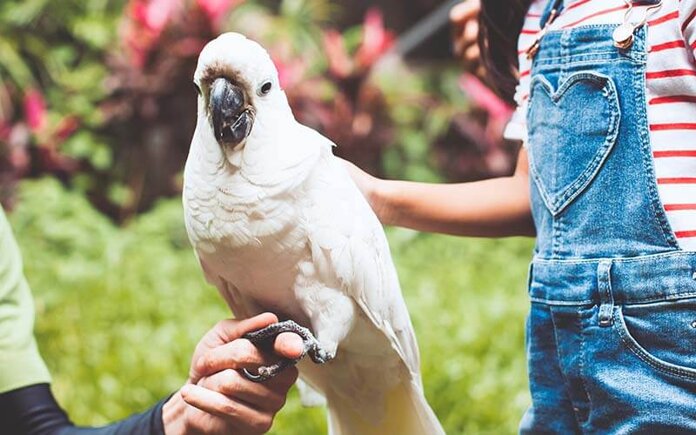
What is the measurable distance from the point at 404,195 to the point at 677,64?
Answer: 1.28 ft

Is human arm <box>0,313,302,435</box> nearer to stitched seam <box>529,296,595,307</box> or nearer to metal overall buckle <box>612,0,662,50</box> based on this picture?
stitched seam <box>529,296,595,307</box>

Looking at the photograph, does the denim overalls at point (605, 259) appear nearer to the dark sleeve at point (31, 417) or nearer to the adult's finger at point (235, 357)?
the adult's finger at point (235, 357)

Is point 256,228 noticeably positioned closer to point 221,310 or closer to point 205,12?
point 221,310

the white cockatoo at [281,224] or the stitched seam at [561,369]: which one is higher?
the white cockatoo at [281,224]

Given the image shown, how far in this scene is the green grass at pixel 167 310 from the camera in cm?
207

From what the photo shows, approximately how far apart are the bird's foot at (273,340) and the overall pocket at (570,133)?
1.02ft

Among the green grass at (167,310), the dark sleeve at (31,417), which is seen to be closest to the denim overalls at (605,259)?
the dark sleeve at (31,417)

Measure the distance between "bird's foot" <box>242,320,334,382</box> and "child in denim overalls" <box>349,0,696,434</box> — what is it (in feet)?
0.88

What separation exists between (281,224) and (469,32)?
594mm

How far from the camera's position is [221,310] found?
2555mm

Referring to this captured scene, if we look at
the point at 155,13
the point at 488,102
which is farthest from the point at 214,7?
the point at 488,102

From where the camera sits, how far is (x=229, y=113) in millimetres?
833

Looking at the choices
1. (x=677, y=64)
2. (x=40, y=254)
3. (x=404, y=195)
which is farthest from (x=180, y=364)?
(x=677, y=64)

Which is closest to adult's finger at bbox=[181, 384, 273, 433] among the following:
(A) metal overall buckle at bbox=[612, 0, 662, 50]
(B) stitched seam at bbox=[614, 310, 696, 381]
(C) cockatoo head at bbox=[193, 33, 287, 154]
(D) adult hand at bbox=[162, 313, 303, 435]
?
(D) adult hand at bbox=[162, 313, 303, 435]
